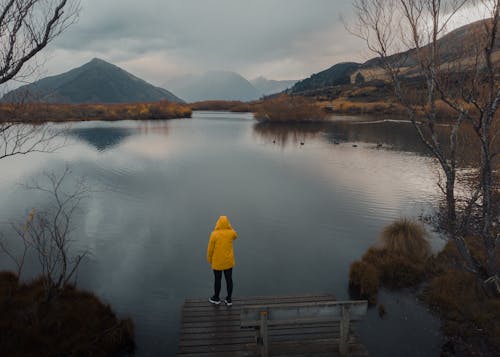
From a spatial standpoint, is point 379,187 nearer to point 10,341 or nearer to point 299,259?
point 299,259

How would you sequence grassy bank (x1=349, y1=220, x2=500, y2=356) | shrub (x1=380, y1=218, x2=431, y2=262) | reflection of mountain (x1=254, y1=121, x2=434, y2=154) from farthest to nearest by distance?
reflection of mountain (x1=254, y1=121, x2=434, y2=154)
shrub (x1=380, y1=218, x2=431, y2=262)
grassy bank (x1=349, y1=220, x2=500, y2=356)

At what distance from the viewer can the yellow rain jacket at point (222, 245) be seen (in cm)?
900

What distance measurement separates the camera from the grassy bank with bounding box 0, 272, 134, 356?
8000 millimetres

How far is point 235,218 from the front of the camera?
64.1ft

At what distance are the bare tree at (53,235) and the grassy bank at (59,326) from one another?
509 millimetres

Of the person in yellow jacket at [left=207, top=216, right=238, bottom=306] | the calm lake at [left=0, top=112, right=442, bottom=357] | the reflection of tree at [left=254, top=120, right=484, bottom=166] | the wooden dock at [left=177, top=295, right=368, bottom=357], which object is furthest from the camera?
the reflection of tree at [left=254, top=120, right=484, bottom=166]

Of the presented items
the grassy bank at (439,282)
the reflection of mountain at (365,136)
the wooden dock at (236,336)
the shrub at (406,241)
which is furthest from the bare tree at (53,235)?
the reflection of mountain at (365,136)

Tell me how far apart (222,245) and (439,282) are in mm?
7962

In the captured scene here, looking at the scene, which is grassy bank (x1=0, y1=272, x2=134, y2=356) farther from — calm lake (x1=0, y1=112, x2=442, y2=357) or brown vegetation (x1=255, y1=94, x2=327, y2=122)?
brown vegetation (x1=255, y1=94, x2=327, y2=122)

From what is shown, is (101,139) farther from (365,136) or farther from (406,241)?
(406,241)

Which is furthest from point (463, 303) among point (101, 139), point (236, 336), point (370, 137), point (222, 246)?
point (101, 139)

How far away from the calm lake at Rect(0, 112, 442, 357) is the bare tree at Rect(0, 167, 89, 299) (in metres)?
0.65

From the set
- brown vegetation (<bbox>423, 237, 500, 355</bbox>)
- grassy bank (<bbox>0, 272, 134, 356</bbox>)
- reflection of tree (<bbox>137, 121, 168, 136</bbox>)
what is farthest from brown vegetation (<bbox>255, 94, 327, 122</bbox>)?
grassy bank (<bbox>0, 272, 134, 356</bbox>)

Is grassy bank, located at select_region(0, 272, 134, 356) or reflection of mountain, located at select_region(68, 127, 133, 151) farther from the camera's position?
reflection of mountain, located at select_region(68, 127, 133, 151)
